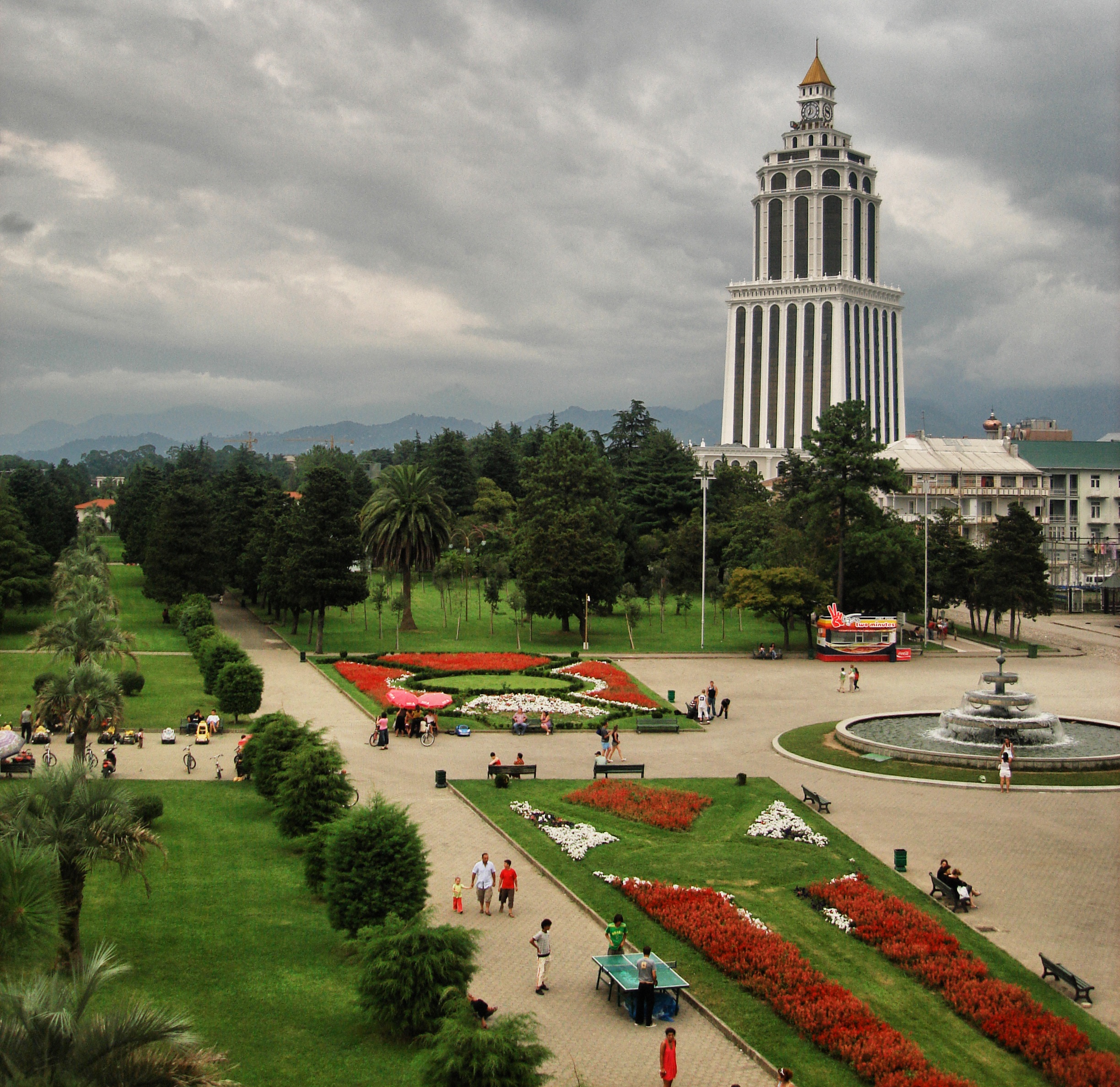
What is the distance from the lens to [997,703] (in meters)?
35.6

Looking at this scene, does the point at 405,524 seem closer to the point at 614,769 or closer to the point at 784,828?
the point at 614,769

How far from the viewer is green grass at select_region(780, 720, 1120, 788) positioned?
102 ft

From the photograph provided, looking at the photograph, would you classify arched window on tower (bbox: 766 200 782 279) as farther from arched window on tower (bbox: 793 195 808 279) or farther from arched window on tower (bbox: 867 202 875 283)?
arched window on tower (bbox: 867 202 875 283)

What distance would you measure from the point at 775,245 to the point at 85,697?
128 metres

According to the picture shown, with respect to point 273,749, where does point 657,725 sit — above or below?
below

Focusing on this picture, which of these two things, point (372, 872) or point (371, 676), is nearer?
point (372, 872)

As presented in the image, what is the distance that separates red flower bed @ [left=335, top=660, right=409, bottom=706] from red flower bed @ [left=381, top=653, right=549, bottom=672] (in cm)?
145

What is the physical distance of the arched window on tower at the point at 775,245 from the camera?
143 m

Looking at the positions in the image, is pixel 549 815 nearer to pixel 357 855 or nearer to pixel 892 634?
pixel 357 855

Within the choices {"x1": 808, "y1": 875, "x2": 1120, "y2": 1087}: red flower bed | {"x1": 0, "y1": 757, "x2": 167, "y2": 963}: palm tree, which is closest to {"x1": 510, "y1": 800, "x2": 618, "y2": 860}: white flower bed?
{"x1": 808, "y1": 875, "x2": 1120, "y2": 1087}: red flower bed

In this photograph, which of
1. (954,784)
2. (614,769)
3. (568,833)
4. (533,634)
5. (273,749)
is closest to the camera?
(568,833)

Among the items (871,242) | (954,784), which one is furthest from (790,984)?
(871,242)

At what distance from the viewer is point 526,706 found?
42.3m

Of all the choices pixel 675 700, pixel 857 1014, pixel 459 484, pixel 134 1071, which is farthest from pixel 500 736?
pixel 459 484
